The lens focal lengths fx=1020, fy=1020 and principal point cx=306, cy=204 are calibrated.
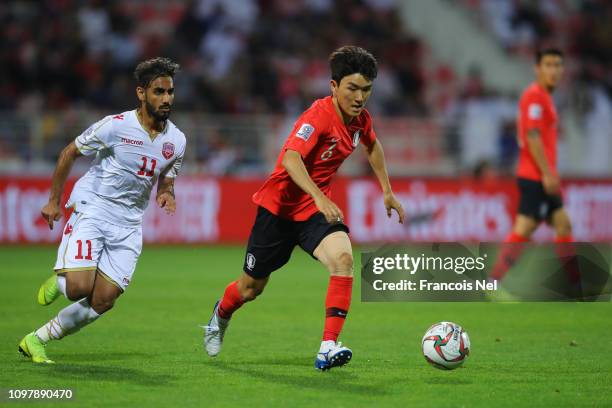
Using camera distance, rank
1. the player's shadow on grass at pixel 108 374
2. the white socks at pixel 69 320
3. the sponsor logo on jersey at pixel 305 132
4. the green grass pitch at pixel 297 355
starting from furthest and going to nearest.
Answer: the white socks at pixel 69 320
the sponsor logo on jersey at pixel 305 132
the player's shadow on grass at pixel 108 374
the green grass pitch at pixel 297 355

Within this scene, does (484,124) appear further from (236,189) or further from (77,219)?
(77,219)

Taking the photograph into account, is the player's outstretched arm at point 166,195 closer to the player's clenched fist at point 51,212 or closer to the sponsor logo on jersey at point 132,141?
the sponsor logo on jersey at point 132,141

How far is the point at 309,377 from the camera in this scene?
6906 millimetres

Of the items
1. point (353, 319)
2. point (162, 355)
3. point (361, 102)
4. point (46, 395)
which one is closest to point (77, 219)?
point (162, 355)

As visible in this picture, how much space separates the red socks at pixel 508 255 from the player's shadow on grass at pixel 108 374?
A: 5.16m

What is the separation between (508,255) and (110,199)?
535cm

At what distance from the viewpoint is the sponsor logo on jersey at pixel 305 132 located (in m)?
7.10

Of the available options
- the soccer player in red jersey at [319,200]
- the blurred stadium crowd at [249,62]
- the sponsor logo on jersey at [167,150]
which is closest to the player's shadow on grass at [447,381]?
the soccer player in red jersey at [319,200]

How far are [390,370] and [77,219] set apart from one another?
2540 mm

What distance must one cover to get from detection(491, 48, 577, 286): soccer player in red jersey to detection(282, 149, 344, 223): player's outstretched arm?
4802 mm

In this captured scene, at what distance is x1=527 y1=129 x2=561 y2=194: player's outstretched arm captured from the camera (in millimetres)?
11023

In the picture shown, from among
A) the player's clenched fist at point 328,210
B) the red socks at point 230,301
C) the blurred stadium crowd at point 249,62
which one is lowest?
the red socks at point 230,301

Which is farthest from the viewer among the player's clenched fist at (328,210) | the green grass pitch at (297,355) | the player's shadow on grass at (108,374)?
the player's shadow on grass at (108,374)
